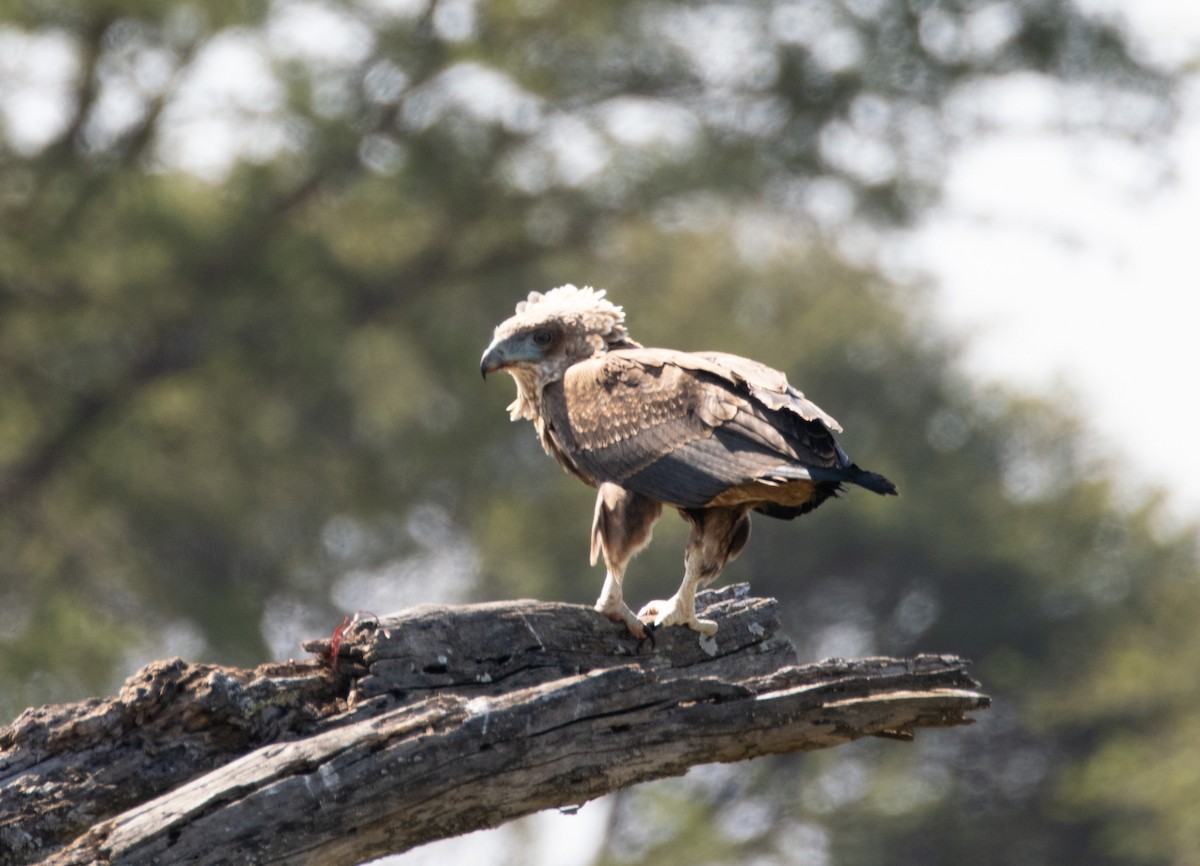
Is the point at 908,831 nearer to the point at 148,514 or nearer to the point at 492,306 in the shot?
the point at 492,306

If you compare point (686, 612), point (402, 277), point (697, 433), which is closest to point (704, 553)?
point (686, 612)

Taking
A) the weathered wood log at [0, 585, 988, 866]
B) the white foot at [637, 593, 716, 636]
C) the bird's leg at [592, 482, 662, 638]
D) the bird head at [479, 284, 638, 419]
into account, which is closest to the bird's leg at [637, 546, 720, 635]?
the white foot at [637, 593, 716, 636]

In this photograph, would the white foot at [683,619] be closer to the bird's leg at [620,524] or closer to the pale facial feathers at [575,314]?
the bird's leg at [620,524]

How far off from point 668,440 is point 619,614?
1.87 ft

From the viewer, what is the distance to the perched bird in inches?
173

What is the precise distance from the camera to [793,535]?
18.7m

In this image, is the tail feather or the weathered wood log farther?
the tail feather

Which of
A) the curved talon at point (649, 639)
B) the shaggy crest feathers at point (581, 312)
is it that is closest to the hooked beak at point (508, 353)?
the shaggy crest feathers at point (581, 312)

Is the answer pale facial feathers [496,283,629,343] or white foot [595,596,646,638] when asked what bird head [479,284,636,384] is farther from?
white foot [595,596,646,638]

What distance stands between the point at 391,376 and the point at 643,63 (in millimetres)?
3951

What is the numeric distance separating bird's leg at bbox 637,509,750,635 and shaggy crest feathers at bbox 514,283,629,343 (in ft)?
2.73

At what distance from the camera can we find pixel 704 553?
4.63m

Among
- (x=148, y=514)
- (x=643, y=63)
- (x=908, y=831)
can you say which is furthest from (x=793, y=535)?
(x=148, y=514)

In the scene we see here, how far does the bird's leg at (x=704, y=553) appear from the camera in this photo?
14.6ft
